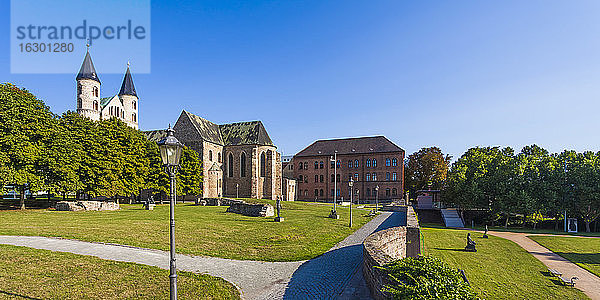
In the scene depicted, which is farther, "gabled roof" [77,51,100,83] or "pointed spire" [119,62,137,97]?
"pointed spire" [119,62,137,97]

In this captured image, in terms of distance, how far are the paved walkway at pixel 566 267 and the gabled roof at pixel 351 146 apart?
39.7 metres

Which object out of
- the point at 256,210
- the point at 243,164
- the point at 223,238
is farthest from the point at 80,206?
the point at 243,164

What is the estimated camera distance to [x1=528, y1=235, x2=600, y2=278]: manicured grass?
18.1 m

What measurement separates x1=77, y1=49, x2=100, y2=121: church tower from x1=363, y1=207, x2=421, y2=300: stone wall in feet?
224

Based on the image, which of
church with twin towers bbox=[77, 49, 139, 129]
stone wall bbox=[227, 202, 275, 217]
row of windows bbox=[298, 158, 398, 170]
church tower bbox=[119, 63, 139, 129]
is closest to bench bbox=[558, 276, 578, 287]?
stone wall bbox=[227, 202, 275, 217]

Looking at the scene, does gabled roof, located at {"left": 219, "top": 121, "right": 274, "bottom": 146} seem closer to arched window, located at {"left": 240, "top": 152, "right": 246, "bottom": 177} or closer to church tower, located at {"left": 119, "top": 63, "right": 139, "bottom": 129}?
arched window, located at {"left": 240, "top": 152, "right": 246, "bottom": 177}

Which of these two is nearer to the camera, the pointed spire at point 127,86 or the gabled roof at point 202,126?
the gabled roof at point 202,126

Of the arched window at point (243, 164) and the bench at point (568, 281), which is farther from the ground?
the arched window at point (243, 164)

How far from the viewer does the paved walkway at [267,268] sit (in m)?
7.95

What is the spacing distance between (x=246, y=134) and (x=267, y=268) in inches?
1978

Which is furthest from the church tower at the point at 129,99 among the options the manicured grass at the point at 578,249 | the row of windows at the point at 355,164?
the manicured grass at the point at 578,249

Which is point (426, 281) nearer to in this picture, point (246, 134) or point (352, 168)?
point (246, 134)

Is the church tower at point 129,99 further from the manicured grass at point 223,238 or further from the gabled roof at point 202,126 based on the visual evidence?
the manicured grass at point 223,238

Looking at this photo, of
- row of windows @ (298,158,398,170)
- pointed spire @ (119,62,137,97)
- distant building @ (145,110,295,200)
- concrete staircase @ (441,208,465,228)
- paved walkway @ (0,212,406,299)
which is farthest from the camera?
pointed spire @ (119,62,137,97)
